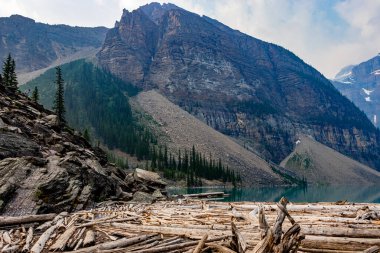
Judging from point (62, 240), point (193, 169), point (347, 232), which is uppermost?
point (347, 232)

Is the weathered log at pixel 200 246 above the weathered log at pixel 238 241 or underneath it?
underneath

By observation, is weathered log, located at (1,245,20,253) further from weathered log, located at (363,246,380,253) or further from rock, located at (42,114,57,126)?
rock, located at (42,114,57,126)

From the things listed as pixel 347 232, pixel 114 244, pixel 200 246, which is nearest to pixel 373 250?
pixel 347 232

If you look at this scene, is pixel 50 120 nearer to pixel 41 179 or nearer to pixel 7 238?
pixel 41 179

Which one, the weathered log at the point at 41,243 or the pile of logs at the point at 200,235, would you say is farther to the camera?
the weathered log at the point at 41,243

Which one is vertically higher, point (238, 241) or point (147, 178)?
point (238, 241)

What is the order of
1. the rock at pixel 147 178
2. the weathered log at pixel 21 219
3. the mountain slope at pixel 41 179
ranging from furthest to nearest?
the rock at pixel 147 178, the mountain slope at pixel 41 179, the weathered log at pixel 21 219

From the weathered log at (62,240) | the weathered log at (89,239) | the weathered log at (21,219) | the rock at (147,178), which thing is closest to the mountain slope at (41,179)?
the weathered log at (21,219)

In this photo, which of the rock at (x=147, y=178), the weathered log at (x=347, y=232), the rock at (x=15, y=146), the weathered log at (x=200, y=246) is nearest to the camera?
the weathered log at (x=200, y=246)

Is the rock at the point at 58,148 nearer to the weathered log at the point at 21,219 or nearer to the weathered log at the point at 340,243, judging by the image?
the weathered log at the point at 21,219

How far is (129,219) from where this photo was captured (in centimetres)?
1506

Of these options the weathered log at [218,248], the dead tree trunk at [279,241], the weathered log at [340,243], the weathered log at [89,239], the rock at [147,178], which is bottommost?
the rock at [147,178]

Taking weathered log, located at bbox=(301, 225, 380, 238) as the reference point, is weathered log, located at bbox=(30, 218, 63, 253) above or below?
below

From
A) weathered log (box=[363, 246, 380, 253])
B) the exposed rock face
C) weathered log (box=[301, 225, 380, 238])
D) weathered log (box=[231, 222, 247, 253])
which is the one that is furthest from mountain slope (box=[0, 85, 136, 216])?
weathered log (box=[363, 246, 380, 253])
